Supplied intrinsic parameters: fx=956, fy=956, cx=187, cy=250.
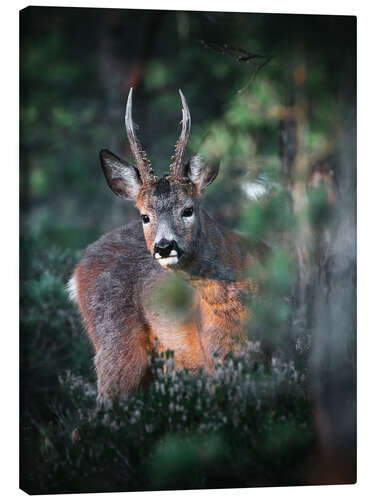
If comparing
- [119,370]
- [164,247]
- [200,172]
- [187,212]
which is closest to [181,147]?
[200,172]

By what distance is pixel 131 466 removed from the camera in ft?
18.0

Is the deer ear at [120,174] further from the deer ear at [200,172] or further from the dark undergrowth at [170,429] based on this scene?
the dark undergrowth at [170,429]

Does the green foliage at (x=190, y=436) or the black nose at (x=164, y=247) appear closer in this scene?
the black nose at (x=164, y=247)

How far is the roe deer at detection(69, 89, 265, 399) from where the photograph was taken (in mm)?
5441

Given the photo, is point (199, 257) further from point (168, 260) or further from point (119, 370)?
point (119, 370)

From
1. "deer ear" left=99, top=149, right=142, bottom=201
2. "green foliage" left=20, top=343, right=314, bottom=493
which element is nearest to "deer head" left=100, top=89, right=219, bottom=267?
"deer ear" left=99, top=149, right=142, bottom=201

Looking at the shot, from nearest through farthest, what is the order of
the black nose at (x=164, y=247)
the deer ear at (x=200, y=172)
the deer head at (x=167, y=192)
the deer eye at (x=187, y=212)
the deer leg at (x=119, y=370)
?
the black nose at (x=164, y=247)
the deer head at (x=167, y=192)
the deer eye at (x=187, y=212)
the deer ear at (x=200, y=172)
the deer leg at (x=119, y=370)

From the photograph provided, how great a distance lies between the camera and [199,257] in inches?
219

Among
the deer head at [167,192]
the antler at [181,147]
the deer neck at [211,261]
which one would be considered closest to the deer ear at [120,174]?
the deer head at [167,192]

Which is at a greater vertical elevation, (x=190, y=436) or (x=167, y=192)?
(x=167, y=192)

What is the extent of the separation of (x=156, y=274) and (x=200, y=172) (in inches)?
29.8

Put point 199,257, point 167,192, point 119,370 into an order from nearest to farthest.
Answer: point 167,192
point 199,257
point 119,370

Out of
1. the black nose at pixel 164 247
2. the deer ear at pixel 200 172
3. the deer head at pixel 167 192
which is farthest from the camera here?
the deer ear at pixel 200 172

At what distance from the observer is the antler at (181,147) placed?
17.9ft
